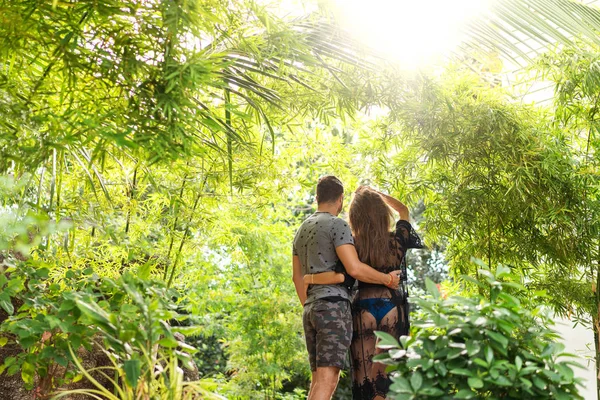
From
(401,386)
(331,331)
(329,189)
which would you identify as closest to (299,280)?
(331,331)

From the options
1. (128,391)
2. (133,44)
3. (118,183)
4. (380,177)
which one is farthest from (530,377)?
(118,183)

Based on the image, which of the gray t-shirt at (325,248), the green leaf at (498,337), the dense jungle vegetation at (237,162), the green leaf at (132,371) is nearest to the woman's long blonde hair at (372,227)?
the gray t-shirt at (325,248)

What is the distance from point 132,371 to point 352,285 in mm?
1688

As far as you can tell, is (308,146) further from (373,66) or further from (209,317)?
(209,317)

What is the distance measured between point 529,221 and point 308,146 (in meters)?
1.97

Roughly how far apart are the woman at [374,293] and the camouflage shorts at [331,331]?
121mm

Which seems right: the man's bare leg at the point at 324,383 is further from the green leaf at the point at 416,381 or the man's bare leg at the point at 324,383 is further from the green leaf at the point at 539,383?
the green leaf at the point at 539,383

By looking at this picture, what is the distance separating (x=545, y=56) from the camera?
3789mm

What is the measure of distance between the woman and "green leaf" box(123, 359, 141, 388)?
4.96 ft

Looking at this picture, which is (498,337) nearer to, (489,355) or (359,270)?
(489,355)

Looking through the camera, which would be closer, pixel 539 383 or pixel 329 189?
pixel 539 383

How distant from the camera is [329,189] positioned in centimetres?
361

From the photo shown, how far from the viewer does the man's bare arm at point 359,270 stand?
3.42 m

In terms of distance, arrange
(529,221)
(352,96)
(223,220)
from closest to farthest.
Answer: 1. (352,96)
2. (529,221)
3. (223,220)
